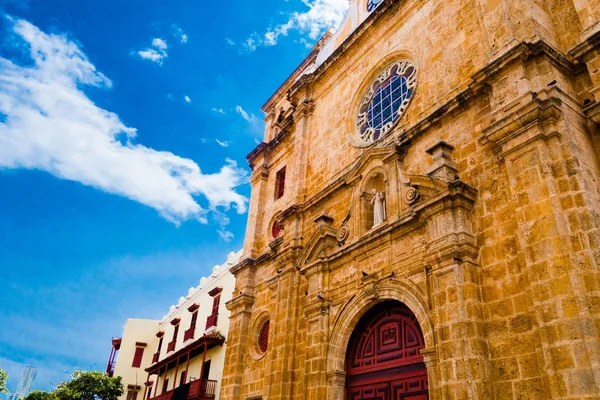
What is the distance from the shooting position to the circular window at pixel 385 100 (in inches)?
403

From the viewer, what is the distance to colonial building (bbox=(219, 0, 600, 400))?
585 centimetres

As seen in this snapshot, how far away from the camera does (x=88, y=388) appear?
27.3 metres

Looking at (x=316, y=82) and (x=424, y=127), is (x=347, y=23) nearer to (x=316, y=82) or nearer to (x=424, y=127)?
(x=316, y=82)

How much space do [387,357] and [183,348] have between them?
15908 mm

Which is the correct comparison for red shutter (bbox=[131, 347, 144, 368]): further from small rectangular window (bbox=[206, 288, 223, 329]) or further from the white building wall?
small rectangular window (bbox=[206, 288, 223, 329])

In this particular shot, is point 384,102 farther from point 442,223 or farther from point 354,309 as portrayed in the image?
point 354,309

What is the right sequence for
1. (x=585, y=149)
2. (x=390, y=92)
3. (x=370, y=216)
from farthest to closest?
(x=390, y=92)
(x=370, y=216)
(x=585, y=149)

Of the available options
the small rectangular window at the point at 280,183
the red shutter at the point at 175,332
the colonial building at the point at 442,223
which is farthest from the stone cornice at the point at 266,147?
the red shutter at the point at 175,332

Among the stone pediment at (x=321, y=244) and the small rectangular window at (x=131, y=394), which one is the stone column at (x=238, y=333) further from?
the small rectangular window at (x=131, y=394)

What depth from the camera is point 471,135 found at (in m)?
7.95

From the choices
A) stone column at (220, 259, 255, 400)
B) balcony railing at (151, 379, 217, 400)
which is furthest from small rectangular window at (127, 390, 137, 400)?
stone column at (220, 259, 255, 400)

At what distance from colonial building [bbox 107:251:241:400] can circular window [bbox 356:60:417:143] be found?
40.3ft

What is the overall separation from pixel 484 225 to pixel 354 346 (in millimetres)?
3449

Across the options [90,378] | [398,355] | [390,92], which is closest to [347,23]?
[390,92]
